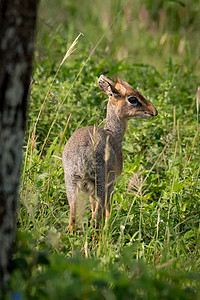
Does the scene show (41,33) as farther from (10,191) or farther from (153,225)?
(10,191)

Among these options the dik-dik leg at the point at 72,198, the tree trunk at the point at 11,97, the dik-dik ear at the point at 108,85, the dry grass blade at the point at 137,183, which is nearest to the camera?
the tree trunk at the point at 11,97

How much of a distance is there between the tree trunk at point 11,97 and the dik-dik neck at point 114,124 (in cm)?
243

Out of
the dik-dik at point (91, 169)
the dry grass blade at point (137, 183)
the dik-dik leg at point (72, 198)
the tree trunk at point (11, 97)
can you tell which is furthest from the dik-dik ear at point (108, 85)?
the tree trunk at point (11, 97)

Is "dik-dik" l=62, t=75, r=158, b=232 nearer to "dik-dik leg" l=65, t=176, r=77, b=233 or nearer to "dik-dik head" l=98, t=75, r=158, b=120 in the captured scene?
"dik-dik leg" l=65, t=176, r=77, b=233

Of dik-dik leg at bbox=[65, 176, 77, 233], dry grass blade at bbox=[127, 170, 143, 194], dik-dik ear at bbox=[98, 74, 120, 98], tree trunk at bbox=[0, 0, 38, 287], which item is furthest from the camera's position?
dik-dik ear at bbox=[98, 74, 120, 98]

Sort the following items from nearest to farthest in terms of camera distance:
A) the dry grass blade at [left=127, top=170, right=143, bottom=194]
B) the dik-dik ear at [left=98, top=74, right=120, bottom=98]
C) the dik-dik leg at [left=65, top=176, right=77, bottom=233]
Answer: the dry grass blade at [left=127, top=170, right=143, bottom=194]
the dik-dik leg at [left=65, top=176, right=77, bottom=233]
the dik-dik ear at [left=98, top=74, right=120, bottom=98]

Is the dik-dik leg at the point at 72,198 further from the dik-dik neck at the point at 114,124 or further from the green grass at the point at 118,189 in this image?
the dik-dik neck at the point at 114,124

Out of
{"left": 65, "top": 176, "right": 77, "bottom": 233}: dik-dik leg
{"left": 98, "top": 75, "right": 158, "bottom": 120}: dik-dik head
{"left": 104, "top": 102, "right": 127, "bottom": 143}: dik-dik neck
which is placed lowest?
{"left": 65, "top": 176, "right": 77, "bottom": 233}: dik-dik leg

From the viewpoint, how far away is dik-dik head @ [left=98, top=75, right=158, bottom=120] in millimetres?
4742

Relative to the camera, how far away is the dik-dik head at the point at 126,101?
4742 millimetres

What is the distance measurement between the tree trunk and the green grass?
0.13 meters

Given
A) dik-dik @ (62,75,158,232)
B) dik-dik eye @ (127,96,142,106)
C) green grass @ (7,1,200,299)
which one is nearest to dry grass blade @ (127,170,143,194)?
green grass @ (7,1,200,299)

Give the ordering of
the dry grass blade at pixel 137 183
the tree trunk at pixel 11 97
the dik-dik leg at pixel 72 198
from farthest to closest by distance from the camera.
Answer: the dik-dik leg at pixel 72 198 → the dry grass blade at pixel 137 183 → the tree trunk at pixel 11 97

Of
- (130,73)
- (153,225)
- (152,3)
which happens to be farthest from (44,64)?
(152,3)
